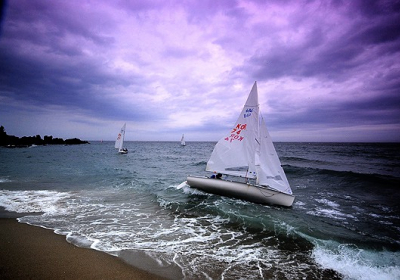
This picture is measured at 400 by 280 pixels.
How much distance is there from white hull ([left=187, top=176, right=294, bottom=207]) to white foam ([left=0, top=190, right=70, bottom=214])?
8.66m

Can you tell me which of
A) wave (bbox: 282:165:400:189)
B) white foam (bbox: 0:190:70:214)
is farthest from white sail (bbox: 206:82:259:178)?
wave (bbox: 282:165:400:189)

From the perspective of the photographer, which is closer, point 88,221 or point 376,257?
point 376,257

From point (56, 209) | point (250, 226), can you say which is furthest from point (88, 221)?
point (250, 226)

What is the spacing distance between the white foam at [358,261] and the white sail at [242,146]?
5.79 m

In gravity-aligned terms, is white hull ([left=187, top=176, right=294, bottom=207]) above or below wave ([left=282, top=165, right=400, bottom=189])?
above

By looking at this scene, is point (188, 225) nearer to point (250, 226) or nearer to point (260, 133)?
point (250, 226)

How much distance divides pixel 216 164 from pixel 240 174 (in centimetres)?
188

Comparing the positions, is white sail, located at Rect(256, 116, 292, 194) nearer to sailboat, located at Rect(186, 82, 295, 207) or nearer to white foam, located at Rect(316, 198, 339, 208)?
sailboat, located at Rect(186, 82, 295, 207)

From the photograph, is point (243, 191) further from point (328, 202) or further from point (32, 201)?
point (32, 201)

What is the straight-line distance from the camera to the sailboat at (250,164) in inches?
446

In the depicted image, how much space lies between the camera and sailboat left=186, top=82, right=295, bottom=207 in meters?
11.3

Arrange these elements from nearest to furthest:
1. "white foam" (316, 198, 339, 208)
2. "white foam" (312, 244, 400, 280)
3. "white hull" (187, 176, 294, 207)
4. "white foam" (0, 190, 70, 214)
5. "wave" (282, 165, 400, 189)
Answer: "white foam" (312, 244, 400, 280)
"white foam" (0, 190, 70, 214)
"white hull" (187, 176, 294, 207)
"white foam" (316, 198, 339, 208)
"wave" (282, 165, 400, 189)

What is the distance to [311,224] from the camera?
366 inches

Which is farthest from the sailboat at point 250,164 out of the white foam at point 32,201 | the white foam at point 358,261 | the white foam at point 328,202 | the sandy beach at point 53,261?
the white foam at point 32,201
